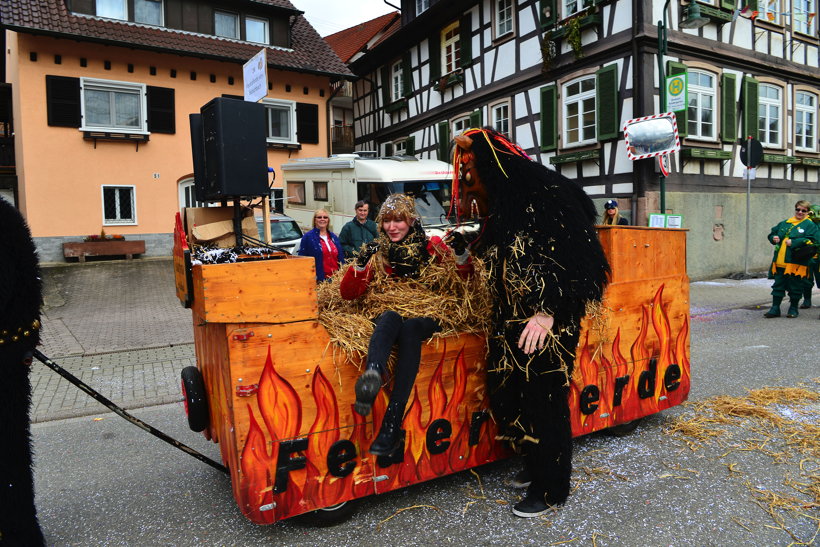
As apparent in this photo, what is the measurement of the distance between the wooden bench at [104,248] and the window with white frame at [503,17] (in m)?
11.7

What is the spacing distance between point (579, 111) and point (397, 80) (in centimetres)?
989

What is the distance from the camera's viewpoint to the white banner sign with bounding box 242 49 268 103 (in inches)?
261

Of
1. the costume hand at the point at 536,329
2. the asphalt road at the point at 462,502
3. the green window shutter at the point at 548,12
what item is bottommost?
the asphalt road at the point at 462,502

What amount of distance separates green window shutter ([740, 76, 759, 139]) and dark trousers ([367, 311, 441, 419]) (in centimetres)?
1445

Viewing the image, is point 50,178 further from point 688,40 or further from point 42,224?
point 688,40

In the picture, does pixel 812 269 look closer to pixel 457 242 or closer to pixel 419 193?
pixel 419 193

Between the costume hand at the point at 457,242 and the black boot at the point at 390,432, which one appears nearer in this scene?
the black boot at the point at 390,432

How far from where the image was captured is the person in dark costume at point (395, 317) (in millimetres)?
2627

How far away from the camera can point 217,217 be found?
13.2 ft

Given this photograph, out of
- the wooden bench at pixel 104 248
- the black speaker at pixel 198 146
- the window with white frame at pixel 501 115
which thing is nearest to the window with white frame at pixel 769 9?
the window with white frame at pixel 501 115

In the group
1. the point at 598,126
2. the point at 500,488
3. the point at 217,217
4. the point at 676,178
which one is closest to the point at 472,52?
the point at 598,126

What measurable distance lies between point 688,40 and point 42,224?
16.6 metres

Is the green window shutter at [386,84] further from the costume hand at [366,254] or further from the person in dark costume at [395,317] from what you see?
the person in dark costume at [395,317]

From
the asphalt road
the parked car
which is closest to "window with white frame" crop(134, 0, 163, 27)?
the parked car
